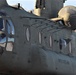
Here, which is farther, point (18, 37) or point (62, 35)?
point (62, 35)

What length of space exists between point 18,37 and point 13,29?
0.25m

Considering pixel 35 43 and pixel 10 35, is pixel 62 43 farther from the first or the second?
pixel 10 35

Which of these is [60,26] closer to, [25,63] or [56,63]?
[56,63]

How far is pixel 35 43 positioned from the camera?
28.0 ft

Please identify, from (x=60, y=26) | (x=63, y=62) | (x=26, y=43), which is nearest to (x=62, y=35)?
(x=60, y=26)

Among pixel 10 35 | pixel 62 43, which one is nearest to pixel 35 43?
pixel 10 35

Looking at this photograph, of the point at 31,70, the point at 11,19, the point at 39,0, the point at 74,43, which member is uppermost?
the point at 39,0

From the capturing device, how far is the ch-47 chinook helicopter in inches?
302

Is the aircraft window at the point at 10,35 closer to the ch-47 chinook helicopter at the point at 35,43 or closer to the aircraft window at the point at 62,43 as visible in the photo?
the ch-47 chinook helicopter at the point at 35,43

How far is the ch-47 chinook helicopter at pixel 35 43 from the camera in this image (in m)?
7.68

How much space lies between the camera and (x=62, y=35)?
9.91m

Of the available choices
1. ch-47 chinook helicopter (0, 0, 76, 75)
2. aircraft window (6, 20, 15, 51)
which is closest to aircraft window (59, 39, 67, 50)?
ch-47 chinook helicopter (0, 0, 76, 75)

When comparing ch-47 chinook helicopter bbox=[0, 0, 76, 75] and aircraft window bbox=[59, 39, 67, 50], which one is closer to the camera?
ch-47 chinook helicopter bbox=[0, 0, 76, 75]

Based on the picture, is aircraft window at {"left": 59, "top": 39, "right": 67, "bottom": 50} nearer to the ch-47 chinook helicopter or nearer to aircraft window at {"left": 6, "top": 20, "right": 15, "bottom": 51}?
the ch-47 chinook helicopter
